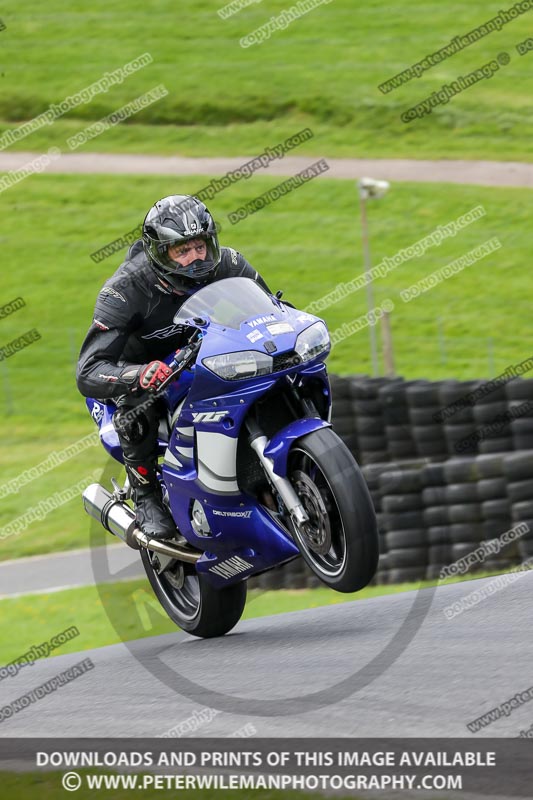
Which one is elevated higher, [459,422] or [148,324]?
[148,324]

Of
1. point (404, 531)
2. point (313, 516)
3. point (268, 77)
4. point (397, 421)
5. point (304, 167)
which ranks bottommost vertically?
point (304, 167)

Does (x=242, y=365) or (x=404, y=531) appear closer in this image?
(x=242, y=365)

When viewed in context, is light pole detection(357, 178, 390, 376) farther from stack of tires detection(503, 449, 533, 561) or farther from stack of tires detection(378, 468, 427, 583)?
stack of tires detection(503, 449, 533, 561)

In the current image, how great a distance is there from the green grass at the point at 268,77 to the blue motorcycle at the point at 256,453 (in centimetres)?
3011

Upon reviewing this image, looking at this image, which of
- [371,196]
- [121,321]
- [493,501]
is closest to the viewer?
[121,321]

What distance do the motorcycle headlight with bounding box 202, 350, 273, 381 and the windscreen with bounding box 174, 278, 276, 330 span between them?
191mm

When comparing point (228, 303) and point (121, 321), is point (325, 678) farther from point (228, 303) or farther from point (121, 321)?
point (121, 321)

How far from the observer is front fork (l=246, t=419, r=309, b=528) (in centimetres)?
530

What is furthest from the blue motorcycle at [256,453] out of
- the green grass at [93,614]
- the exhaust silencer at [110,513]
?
the green grass at [93,614]

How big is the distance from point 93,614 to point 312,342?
20.5 ft

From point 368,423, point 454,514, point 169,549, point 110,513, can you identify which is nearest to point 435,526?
point 454,514

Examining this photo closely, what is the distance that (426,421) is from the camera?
10.4 m

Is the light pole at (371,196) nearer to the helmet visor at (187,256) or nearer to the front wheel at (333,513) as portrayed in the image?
the helmet visor at (187,256)

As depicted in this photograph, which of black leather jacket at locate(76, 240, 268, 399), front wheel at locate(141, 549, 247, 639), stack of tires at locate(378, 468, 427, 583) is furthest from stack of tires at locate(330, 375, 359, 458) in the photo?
black leather jacket at locate(76, 240, 268, 399)
